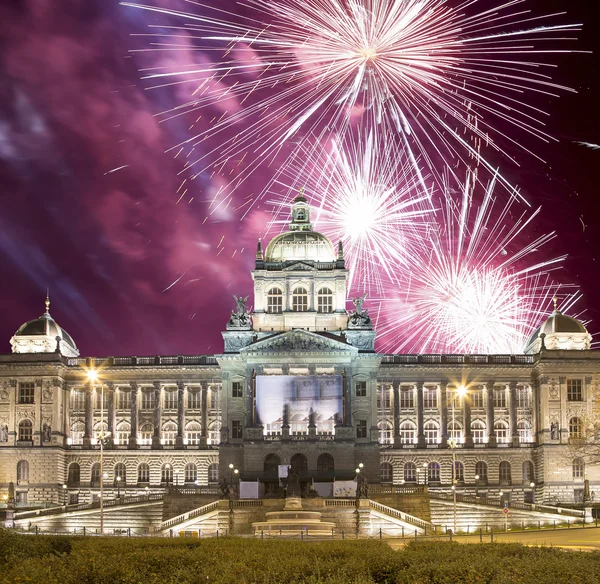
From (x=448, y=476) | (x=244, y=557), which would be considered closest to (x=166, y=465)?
(x=448, y=476)

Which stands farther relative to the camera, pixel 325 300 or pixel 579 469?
pixel 325 300

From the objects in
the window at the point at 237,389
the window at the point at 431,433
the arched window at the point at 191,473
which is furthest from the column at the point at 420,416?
the arched window at the point at 191,473

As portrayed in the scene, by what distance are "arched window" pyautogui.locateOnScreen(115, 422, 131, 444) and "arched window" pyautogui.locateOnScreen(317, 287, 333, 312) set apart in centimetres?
2558

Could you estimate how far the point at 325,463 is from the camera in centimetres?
11162

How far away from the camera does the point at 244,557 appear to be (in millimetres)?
37938

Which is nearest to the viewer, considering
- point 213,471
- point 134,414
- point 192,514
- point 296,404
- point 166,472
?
point 192,514

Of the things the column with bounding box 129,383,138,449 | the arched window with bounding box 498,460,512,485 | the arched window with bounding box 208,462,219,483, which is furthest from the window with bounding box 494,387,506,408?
the column with bounding box 129,383,138,449

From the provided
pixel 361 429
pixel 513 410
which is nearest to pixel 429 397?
pixel 513 410

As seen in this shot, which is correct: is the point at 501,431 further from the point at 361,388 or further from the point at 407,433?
the point at 361,388

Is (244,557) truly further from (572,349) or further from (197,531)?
(572,349)

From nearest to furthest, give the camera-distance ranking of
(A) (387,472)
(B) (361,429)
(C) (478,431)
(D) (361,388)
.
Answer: (B) (361,429)
(D) (361,388)
(A) (387,472)
(C) (478,431)

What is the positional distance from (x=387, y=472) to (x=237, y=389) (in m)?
19.1

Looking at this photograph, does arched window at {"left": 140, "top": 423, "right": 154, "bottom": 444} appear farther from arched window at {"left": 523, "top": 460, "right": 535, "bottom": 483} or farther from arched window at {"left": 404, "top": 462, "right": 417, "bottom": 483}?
arched window at {"left": 523, "top": 460, "right": 535, "bottom": 483}

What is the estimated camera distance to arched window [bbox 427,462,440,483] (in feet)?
388
